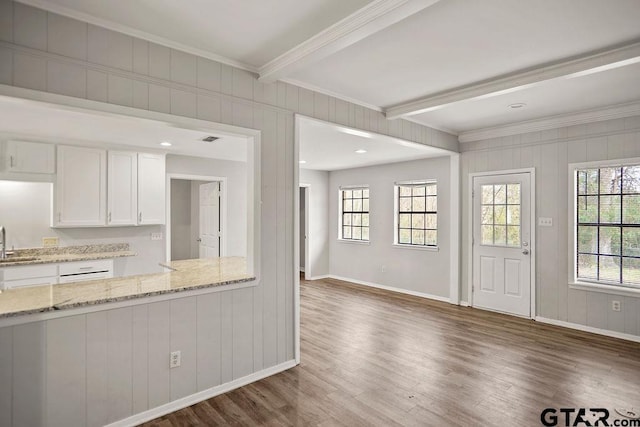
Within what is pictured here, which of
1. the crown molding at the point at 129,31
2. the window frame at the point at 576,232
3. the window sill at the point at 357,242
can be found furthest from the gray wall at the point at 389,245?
the crown molding at the point at 129,31

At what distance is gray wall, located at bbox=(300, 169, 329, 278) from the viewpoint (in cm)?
780

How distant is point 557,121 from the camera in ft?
Result: 14.5

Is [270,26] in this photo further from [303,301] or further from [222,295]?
[303,301]

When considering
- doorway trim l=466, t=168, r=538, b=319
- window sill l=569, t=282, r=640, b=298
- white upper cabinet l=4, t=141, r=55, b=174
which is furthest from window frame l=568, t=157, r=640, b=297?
white upper cabinet l=4, t=141, r=55, b=174

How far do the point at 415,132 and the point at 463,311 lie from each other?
272cm

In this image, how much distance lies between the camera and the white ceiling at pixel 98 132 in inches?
140

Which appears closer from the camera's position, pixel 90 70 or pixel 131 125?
pixel 90 70

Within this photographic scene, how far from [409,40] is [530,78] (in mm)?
1330

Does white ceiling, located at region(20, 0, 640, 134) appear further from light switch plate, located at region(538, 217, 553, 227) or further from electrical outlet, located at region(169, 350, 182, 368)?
electrical outlet, located at region(169, 350, 182, 368)

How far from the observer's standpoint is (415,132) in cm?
456

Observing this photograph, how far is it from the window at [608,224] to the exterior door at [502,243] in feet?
1.93

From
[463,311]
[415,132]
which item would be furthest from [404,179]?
[463,311]

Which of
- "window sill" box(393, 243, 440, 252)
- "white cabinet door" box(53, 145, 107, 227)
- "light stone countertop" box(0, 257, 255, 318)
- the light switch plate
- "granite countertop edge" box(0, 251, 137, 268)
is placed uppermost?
"white cabinet door" box(53, 145, 107, 227)

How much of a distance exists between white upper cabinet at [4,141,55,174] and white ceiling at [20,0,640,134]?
10.4 ft
